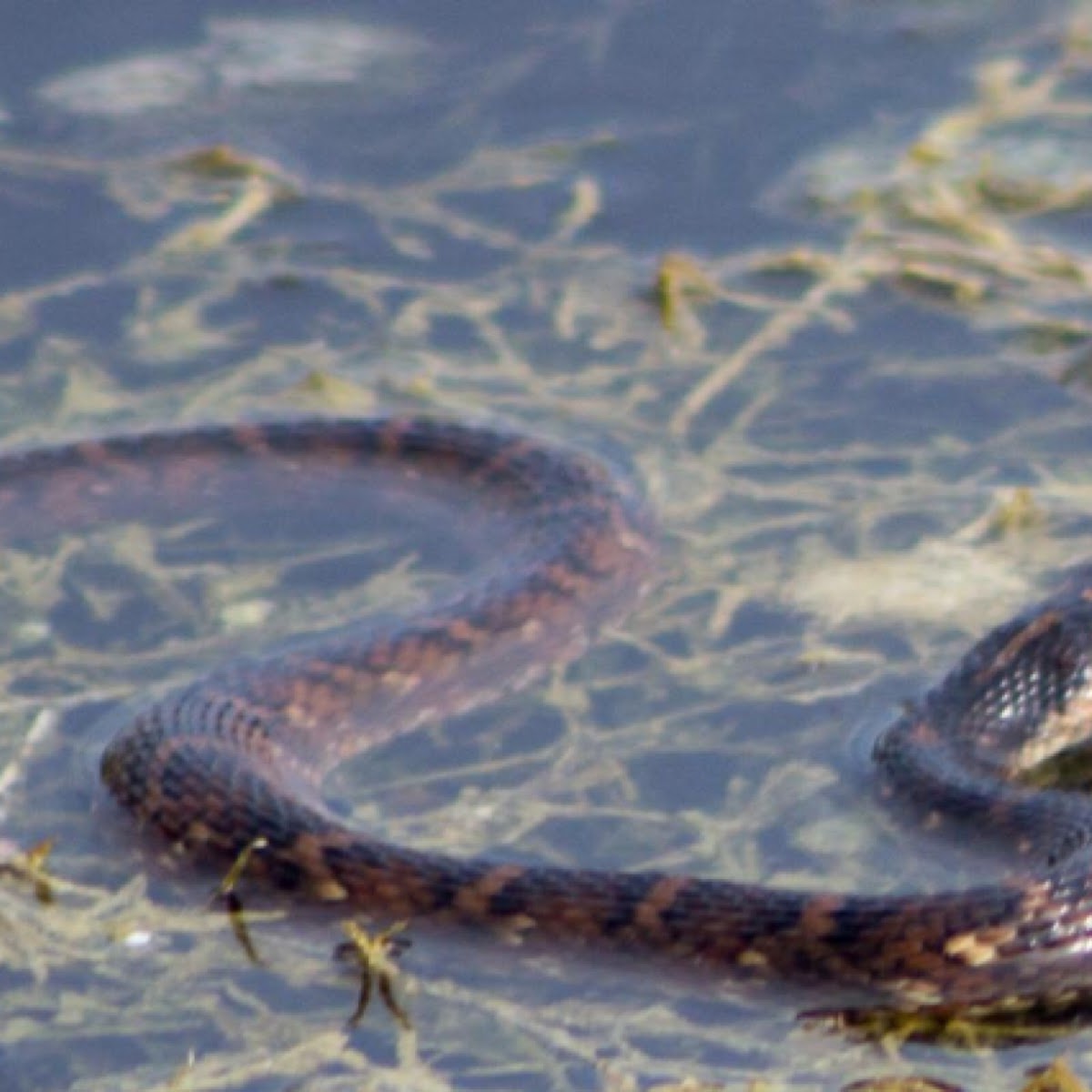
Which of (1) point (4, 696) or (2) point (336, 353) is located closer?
(1) point (4, 696)

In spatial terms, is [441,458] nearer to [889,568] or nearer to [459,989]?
[889,568]

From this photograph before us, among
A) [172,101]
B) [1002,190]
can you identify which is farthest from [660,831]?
[172,101]

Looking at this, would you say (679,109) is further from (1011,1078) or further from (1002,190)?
(1011,1078)

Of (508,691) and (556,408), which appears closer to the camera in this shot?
(508,691)

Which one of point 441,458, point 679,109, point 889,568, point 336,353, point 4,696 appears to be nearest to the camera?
point 4,696

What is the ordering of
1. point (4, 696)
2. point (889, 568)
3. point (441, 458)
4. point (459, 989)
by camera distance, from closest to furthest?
point (459, 989), point (4, 696), point (889, 568), point (441, 458)

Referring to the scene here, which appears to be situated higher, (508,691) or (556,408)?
(556,408)
